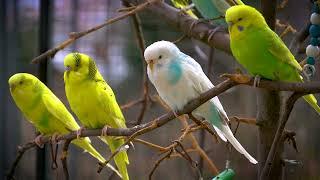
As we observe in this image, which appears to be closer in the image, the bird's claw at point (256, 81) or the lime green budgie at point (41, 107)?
the bird's claw at point (256, 81)

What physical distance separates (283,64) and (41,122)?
46 centimetres

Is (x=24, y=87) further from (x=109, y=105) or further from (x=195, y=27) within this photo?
(x=195, y=27)

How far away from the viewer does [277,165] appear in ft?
2.38

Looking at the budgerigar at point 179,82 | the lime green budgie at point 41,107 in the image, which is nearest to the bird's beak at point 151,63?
the budgerigar at point 179,82

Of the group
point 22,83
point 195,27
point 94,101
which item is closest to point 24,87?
point 22,83

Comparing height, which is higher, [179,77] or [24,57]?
[179,77]

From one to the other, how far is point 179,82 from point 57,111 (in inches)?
11.3

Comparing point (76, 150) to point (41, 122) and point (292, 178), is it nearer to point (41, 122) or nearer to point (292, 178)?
point (41, 122)

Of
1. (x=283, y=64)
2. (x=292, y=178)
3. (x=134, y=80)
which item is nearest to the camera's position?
(x=283, y=64)

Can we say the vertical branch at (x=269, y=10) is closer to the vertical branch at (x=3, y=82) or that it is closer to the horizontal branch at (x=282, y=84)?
the horizontal branch at (x=282, y=84)

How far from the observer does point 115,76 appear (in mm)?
1262

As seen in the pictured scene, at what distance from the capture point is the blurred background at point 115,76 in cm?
112

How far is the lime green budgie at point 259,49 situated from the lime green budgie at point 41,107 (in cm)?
36

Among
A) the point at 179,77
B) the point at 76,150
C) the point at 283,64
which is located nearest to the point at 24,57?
the point at 76,150
